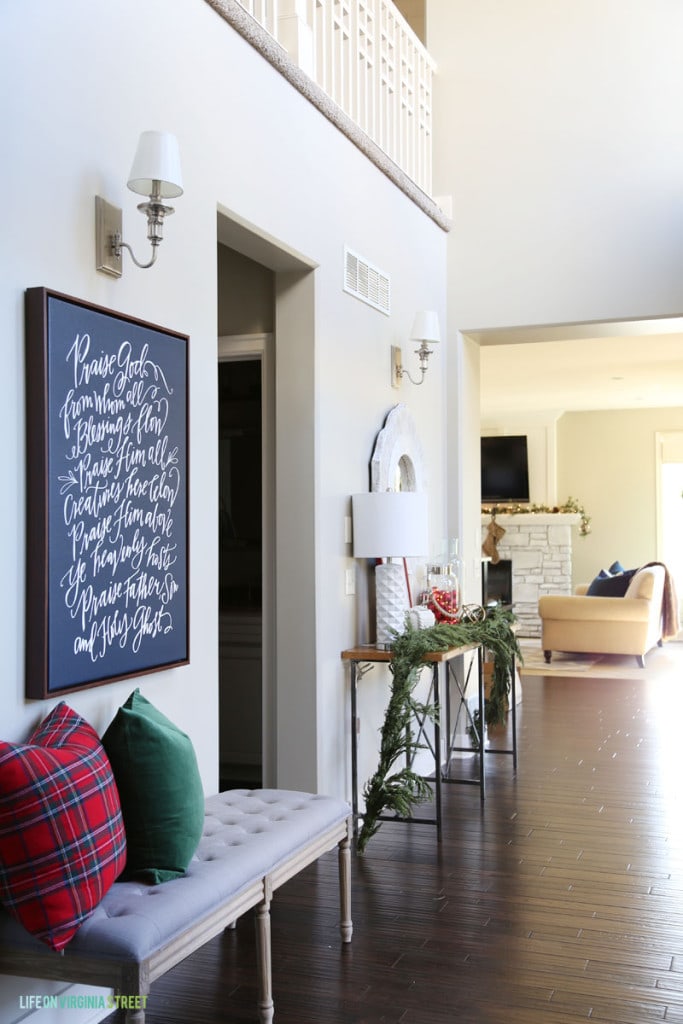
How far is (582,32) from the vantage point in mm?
6164

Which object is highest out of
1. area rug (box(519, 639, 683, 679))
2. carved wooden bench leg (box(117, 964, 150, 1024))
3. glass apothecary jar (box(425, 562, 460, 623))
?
glass apothecary jar (box(425, 562, 460, 623))

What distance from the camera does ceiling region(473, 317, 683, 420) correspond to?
257 inches

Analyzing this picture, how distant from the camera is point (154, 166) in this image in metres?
2.80

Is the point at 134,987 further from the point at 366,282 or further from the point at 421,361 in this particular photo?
the point at 421,361

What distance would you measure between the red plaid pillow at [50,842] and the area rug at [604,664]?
7.66 m

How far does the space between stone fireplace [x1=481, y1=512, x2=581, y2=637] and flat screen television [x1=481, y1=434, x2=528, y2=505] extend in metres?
0.47

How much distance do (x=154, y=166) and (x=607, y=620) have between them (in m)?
8.68

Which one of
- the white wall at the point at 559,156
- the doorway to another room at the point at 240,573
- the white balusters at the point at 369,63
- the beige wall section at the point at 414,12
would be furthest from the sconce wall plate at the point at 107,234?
the beige wall section at the point at 414,12

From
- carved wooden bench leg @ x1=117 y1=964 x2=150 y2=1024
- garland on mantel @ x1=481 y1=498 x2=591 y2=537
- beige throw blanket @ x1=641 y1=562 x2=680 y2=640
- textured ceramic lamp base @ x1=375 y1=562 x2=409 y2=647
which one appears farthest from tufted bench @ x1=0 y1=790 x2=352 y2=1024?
garland on mantel @ x1=481 y1=498 x2=591 y2=537

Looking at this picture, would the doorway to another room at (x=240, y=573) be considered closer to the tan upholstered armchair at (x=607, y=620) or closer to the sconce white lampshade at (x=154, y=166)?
the sconce white lampshade at (x=154, y=166)

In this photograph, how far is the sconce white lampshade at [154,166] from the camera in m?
2.80

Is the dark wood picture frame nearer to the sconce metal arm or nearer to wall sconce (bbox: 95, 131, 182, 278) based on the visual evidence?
wall sconce (bbox: 95, 131, 182, 278)

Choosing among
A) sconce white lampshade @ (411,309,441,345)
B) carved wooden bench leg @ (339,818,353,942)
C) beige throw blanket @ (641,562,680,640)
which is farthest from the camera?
beige throw blanket @ (641,562,680,640)

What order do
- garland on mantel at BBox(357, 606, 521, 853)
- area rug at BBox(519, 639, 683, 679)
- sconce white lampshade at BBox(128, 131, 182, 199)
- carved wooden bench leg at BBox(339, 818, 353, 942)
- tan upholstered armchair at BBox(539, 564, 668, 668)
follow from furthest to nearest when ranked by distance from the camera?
1. tan upholstered armchair at BBox(539, 564, 668, 668)
2. area rug at BBox(519, 639, 683, 679)
3. garland on mantel at BBox(357, 606, 521, 853)
4. carved wooden bench leg at BBox(339, 818, 353, 942)
5. sconce white lampshade at BBox(128, 131, 182, 199)
